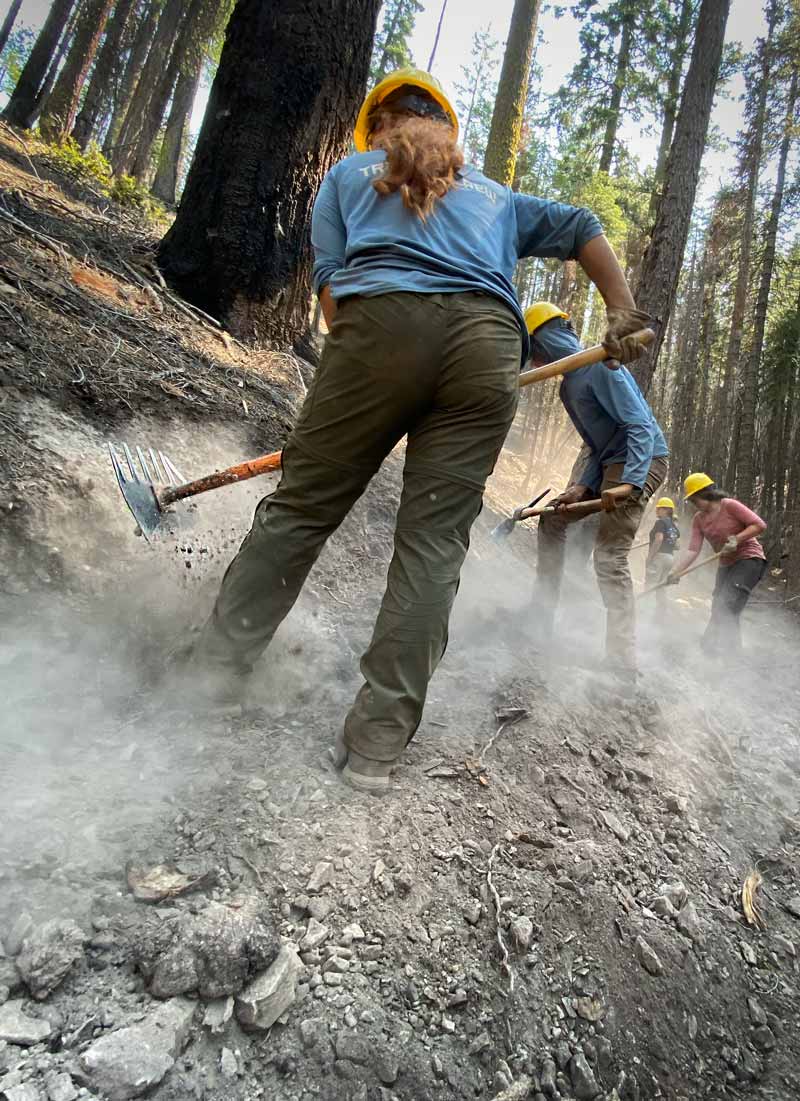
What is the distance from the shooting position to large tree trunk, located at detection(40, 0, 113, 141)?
9297mm

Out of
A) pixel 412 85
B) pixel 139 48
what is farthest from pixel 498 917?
pixel 139 48

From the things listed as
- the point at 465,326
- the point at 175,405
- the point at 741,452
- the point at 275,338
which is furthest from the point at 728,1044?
the point at 741,452

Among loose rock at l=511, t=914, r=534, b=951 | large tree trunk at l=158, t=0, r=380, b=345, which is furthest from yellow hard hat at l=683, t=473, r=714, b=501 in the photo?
loose rock at l=511, t=914, r=534, b=951

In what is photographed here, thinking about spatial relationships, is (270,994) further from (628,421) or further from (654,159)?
(654,159)

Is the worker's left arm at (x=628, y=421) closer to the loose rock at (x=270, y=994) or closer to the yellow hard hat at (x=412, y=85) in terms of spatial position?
the yellow hard hat at (x=412, y=85)

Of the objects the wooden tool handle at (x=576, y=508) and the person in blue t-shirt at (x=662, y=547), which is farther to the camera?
the person in blue t-shirt at (x=662, y=547)

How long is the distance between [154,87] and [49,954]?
14575 millimetres

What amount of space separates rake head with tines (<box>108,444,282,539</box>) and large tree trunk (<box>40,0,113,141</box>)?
8916mm

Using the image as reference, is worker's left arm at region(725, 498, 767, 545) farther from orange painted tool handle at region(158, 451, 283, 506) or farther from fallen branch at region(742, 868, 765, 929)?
orange painted tool handle at region(158, 451, 283, 506)

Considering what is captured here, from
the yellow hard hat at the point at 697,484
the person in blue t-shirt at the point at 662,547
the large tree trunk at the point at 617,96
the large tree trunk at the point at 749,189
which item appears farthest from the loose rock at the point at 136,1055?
the large tree trunk at the point at 617,96

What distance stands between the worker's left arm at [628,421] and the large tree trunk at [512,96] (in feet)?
17.3

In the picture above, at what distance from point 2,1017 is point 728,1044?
4.98 ft

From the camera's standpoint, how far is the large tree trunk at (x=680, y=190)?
5.93 metres

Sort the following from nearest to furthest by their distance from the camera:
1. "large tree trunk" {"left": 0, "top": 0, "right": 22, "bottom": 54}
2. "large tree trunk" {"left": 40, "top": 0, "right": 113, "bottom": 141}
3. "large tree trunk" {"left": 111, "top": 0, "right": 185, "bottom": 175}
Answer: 1. "large tree trunk" {"left": 40, "top": 0, "right": 113, "bottom": 141}
2. "large tree trunk" {"left": 111, "top": 0, "right": 185, "bottom": 175}
3. "large tree trunk" {"left": 0, "top": 0, "right": 22, "bottom": 54}
